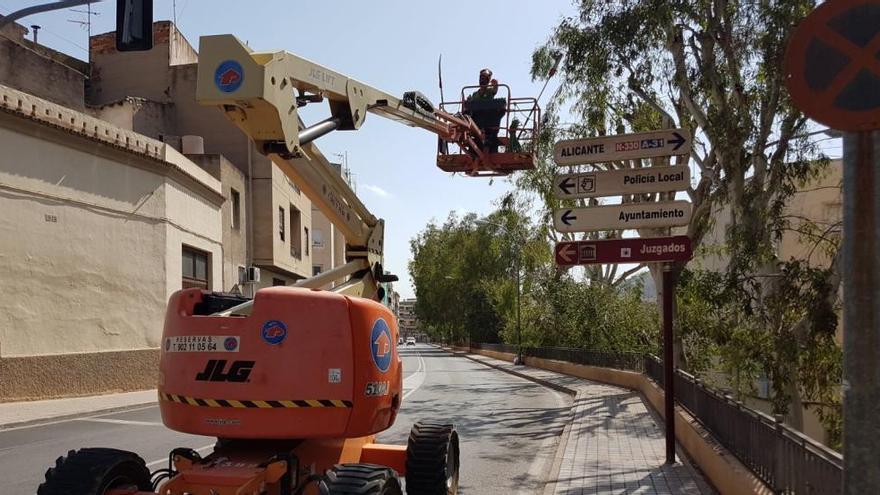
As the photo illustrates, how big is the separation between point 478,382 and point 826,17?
80.7 feet

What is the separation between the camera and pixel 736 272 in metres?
11.5

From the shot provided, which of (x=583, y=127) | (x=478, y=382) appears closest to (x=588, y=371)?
(x=478, y=382)

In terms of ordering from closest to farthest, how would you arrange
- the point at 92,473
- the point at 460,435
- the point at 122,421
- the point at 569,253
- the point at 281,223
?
the point at 92,473 < the point at 569,253 < the point at 460,435 < the point at 122,421 < the point at 281,223

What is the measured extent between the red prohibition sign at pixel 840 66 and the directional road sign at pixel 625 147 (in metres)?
6.28

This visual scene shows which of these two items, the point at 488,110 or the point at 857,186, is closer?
the point at 857,186

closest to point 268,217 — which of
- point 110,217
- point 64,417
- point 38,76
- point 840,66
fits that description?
point 38,76

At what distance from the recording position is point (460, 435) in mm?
13047

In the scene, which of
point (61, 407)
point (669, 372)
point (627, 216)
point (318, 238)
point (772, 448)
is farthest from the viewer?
point (318, 238)

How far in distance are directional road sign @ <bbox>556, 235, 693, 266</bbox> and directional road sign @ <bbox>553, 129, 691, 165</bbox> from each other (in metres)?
1.12

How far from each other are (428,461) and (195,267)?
21.3m

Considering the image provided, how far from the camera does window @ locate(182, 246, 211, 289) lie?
81.6 feet

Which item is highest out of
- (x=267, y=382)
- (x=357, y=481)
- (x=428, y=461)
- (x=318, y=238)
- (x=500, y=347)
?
(x=318, y=238)

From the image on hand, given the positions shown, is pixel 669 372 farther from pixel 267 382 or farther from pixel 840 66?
pixel 840 66

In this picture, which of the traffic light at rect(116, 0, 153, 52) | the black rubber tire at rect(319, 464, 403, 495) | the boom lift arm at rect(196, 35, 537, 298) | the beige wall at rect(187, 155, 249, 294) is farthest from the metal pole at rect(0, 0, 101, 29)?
the beige wall at rect(187, 155, 249, 294)
